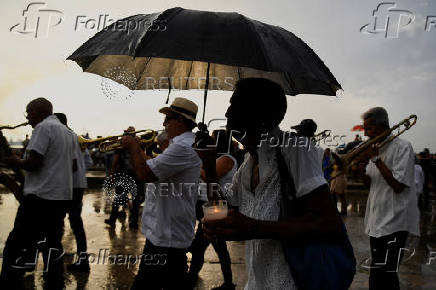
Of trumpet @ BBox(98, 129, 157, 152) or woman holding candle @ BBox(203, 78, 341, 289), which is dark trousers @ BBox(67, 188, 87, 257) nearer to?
trumpet @ BBox(98, 129, 157, 152)

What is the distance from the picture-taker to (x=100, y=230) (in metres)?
7.51

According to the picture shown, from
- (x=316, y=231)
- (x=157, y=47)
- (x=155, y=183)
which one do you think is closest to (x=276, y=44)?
(x=157, y=47)

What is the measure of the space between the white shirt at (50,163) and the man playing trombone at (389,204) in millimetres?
3317

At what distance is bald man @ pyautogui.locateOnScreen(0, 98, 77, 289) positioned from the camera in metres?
3.78

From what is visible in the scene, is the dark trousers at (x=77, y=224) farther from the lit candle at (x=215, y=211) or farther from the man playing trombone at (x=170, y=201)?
the lit candle at (x=215, y=211)

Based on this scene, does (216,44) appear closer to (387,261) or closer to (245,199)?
(245,199)

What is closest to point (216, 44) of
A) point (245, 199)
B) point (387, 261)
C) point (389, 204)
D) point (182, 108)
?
point (245, 199)

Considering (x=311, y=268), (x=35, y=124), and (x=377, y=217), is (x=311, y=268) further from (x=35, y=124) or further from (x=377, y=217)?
(x=35, y=124)

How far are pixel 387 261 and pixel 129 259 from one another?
150 inches

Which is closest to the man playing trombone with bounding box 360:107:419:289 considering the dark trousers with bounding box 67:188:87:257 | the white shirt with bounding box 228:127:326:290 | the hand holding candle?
the white shirt with bounding box 228:127:326:290

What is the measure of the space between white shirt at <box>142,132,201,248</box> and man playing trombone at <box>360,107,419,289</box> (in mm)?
1796

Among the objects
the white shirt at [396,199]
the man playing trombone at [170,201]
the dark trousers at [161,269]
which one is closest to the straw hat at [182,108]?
the man playing trombone at [170,201]

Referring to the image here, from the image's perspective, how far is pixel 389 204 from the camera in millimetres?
3471

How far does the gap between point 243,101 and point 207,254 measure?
491 cm
